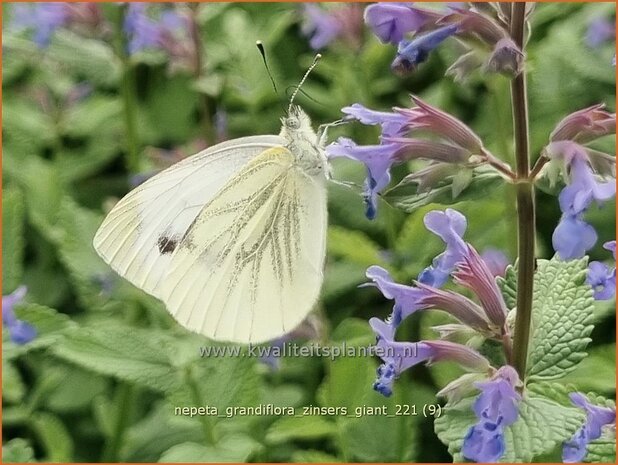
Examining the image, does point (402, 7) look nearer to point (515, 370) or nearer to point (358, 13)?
point (515, 370)

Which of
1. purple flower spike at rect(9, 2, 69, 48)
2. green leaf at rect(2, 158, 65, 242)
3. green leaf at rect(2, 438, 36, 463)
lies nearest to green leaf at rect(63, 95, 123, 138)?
green leaf at rect(2, 158, 65, 242)

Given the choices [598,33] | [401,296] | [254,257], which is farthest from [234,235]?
[598,33]

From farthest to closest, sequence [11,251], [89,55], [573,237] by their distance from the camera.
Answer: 1. [89,55]
2. [11,251]
3. [573,237]

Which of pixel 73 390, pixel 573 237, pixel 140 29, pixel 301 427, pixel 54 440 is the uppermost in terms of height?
pixel 573 237

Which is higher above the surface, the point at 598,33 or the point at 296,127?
the point at 296,127

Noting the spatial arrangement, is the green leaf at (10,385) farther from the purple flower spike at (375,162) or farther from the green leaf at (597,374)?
the green leaf at (597,374)

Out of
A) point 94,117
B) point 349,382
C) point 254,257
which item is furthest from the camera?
point 94,117

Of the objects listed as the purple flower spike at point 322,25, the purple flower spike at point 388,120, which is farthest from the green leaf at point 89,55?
the purple flower spike at point 388,120

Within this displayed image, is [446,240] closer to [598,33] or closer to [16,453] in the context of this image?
[16,453]
